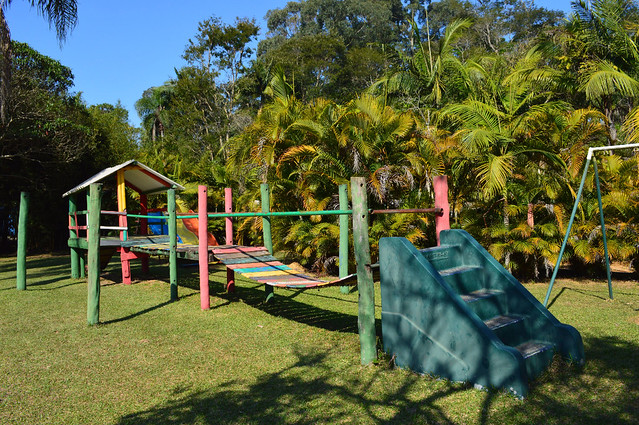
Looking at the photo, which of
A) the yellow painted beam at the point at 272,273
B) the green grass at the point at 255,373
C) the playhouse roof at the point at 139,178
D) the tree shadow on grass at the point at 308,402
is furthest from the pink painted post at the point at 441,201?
the playhouse roof at the point at 139,178

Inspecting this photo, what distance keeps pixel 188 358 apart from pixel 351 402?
2.20 metres

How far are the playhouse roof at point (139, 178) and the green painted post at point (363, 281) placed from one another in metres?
6.82

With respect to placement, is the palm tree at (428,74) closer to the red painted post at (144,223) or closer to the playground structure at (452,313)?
the red painted post at (144,223)

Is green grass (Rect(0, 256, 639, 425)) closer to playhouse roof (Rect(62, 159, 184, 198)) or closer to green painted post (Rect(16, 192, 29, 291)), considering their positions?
green painted post (Rect(16, 192, 29, 291))

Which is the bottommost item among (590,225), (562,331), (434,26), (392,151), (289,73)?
(562,331)

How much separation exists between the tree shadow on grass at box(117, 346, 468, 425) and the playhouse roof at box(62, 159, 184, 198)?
7.20 m

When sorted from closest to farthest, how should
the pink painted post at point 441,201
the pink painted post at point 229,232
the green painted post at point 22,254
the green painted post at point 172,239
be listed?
1. the pink painted post at point 441,201
2. the green painted post at point 172,239
3. the pink painted post at point 229,232
4. the green painted post at point 22,254

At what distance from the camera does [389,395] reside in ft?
13.2

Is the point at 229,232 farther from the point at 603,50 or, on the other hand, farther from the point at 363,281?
the point at 603,50

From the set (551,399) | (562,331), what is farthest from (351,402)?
(562,331)

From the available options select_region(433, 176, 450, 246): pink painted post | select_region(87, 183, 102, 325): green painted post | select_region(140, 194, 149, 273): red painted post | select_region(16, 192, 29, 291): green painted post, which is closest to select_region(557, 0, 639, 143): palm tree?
select_region(433, 176, 450, 246): pink painted post

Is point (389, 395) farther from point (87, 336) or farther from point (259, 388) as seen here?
point (87, 336)

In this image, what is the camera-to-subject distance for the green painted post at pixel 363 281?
486cm

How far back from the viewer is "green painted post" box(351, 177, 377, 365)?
15.9 ft
